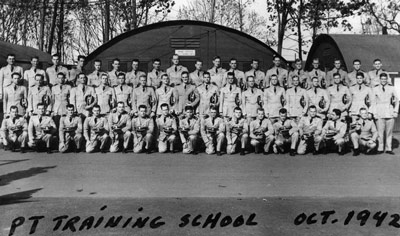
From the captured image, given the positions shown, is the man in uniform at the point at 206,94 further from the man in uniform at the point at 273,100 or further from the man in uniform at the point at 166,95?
the man in uniform at the point at 273,100

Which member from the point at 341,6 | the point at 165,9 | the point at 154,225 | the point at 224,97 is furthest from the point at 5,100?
the point at 341,6

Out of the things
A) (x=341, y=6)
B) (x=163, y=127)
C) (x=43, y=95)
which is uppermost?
(x=341, y=6)

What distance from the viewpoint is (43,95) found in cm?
1021

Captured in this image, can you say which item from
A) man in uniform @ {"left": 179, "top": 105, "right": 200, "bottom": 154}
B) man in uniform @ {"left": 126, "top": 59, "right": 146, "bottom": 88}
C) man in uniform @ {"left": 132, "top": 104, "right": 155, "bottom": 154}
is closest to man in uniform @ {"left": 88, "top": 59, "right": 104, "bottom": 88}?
man in uniform @ {"left": 126, "top": 59, "right": 146, "bottom": 88}

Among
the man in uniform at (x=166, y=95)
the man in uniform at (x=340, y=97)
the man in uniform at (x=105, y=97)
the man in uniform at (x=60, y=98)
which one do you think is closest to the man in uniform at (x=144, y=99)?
the man in uniform at (x=166, y=95)

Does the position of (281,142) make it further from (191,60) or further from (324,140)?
(191,60)

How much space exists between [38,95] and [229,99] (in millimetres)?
→ 4208

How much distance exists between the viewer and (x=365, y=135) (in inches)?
383

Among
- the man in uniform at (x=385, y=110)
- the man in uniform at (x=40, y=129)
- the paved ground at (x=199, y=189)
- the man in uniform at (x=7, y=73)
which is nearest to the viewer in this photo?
the paved ground at (x=199, y=189)

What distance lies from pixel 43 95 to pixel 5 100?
3.05 ft

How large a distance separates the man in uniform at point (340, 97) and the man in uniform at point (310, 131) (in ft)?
2.70

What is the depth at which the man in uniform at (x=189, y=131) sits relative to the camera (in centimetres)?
970

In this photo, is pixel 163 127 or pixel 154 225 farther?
pixel 163 127

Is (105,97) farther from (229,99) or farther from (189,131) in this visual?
(229,99)
